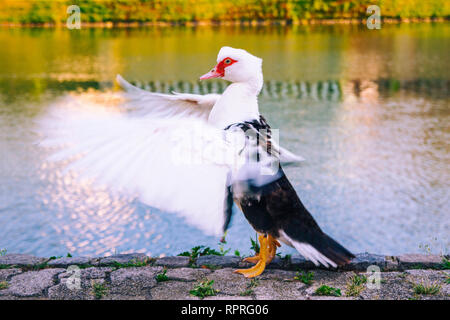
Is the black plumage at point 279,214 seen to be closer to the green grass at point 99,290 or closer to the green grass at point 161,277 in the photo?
the green grass at point 161,277

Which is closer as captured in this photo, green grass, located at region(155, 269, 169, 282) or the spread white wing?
green grass, located at region(155, 269, 169, 282)

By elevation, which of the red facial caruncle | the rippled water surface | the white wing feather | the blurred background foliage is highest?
the blurred background foliage

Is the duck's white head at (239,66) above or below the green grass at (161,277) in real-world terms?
above

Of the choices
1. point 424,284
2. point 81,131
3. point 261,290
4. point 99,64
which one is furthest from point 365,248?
point 99,64

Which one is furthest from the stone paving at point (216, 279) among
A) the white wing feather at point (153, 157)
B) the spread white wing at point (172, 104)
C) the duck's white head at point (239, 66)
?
the duck's white head at point (239, 66)

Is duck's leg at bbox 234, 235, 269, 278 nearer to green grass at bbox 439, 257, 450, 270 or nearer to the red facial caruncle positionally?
the red facial caruncle

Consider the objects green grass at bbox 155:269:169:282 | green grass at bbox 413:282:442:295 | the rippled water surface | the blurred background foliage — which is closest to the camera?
green grass at bbox 413:282:442:295

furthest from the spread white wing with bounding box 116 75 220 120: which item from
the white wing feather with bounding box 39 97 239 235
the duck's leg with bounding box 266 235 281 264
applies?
the duck's leg with bounding box 266 235 281 264

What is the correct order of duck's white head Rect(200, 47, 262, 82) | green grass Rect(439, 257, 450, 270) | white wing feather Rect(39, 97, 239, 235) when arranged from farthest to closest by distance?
green grass Rect(439, 257, 450, 270), duck's white head Rect(200, 47, 262, 82), white wing feather Rect(39, 97, 239, 235)

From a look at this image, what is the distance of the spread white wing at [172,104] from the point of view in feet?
13.3

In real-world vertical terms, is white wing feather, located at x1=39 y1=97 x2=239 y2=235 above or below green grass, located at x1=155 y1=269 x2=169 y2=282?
above

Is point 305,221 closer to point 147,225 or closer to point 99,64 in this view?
point 147,225

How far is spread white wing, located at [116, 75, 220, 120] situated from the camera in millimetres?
4066

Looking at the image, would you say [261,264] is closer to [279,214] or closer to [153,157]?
[279,214]
